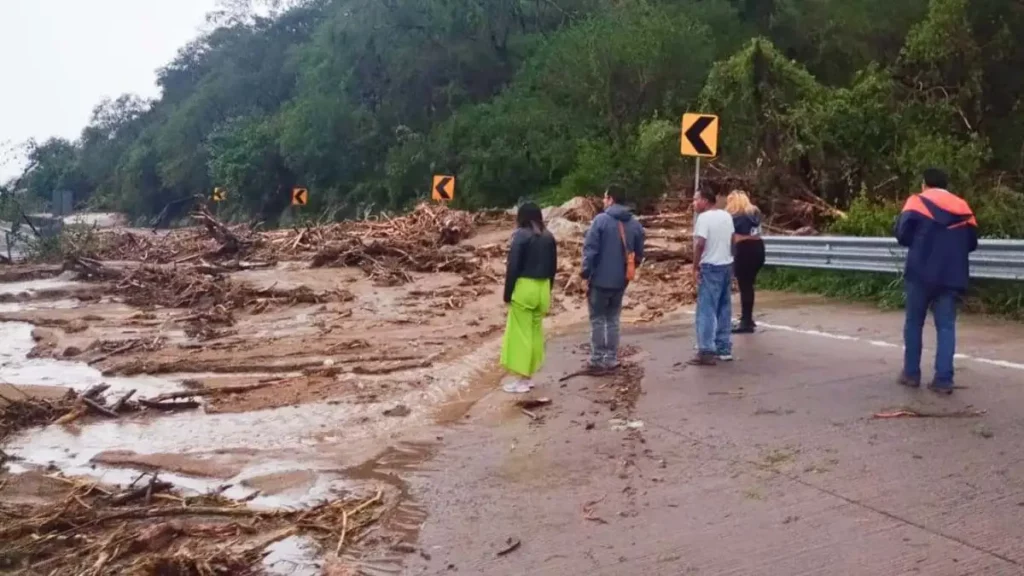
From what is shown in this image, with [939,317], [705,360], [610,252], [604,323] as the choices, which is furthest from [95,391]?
[939,317]

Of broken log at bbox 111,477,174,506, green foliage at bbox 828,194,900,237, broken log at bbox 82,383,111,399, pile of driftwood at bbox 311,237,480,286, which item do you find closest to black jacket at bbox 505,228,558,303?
broken log at bbox 111,477,174,506

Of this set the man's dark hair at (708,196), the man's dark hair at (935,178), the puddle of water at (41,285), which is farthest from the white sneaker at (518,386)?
the puddle of water at (41,285)

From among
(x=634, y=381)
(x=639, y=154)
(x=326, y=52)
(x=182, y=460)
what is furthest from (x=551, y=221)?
(x=326, y=52)

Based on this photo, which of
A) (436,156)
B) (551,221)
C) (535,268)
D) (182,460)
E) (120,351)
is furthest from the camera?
(436,156)

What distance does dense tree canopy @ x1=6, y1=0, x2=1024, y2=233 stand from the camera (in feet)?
67.1

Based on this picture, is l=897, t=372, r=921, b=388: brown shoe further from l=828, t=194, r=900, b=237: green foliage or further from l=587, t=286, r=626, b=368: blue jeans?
l=828, t=194, r=900, b=237: green foliage

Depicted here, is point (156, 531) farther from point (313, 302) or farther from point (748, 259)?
point (313, 302)

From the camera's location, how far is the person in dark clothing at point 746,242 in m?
11.4

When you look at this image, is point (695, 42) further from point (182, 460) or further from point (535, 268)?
point (182, 460)

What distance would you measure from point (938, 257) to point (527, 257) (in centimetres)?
351

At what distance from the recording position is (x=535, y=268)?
9.70 metres

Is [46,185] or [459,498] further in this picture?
[46,185]

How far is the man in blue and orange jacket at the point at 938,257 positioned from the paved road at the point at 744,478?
0.50m

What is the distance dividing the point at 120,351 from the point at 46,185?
314 feet
